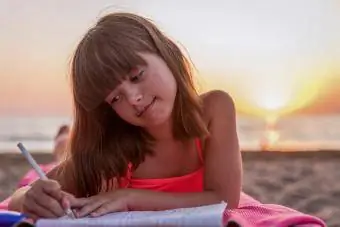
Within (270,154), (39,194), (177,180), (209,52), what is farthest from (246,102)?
(39,194)

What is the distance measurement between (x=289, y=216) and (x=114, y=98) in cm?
32

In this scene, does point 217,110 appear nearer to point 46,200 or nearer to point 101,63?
point 101,63

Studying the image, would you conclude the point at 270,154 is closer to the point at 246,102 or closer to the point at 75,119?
the point at 246,102

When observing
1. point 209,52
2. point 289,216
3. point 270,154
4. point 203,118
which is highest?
point 203,118

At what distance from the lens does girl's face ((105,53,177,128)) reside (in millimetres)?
1055

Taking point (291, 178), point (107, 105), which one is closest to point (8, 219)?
point (107, 105)

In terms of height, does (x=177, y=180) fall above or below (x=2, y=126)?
above

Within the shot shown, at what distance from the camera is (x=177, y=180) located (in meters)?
1.25

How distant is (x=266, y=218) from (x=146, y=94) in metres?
0.28

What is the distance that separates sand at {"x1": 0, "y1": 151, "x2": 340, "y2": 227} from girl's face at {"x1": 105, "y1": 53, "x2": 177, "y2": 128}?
1082 mm

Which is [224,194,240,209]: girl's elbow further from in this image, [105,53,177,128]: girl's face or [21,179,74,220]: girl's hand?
[21,179,74,220]: girl's hand

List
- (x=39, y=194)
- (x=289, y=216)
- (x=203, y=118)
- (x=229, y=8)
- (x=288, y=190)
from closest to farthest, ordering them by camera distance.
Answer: (x=39, y=194) → (x=289, y=216) → (x=203, y=118) → (x=288, y=190) → (x=229, y=8)

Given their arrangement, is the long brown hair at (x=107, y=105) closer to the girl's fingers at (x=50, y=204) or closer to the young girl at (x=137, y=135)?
the young girl at (x=137, y=135)

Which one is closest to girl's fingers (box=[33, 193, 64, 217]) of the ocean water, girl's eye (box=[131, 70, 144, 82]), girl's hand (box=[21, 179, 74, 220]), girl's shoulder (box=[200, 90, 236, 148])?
girl's hand (box=[21, 179, 74, 220])
